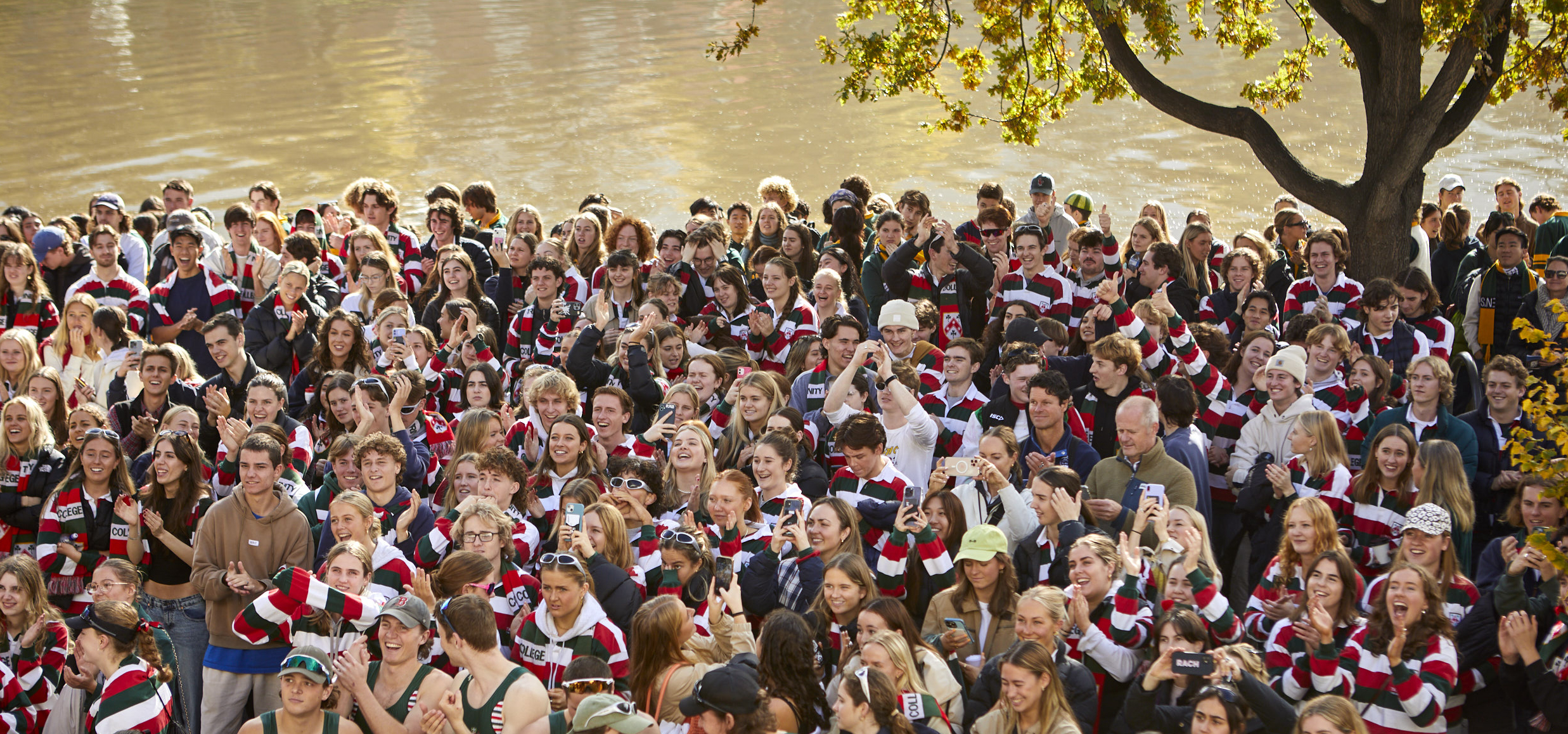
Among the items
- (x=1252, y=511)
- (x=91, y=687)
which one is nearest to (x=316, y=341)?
(x=91, y=687)

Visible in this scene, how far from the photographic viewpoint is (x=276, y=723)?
5.11 metres

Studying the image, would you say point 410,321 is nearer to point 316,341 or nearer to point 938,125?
point 316,341

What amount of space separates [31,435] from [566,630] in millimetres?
3853

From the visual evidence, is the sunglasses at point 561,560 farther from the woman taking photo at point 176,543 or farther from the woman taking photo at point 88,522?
the woman taking photo at point 88,522

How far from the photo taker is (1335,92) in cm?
2864

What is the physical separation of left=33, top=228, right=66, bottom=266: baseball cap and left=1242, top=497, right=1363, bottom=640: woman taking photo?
9887mm

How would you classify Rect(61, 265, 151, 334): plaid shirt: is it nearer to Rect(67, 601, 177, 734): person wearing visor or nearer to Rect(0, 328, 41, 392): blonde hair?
Rect(0, 328, 41, 392): blonde hair

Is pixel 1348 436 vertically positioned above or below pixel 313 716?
above

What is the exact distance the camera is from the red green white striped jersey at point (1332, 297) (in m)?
9.50

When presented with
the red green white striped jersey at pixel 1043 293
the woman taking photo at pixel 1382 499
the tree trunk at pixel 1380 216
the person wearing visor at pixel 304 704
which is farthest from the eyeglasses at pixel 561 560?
the tree trunk at pixel 1380 216

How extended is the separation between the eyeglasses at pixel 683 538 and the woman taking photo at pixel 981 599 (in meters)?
1.05

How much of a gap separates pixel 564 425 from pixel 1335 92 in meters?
25.5

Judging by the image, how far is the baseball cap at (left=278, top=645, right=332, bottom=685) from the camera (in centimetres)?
504

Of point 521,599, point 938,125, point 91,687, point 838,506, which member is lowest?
point 91,687
